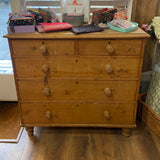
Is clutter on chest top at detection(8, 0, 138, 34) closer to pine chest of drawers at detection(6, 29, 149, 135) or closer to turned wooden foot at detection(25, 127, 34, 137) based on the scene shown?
pine chest of drawers at detection(6, 29, 149, 135)

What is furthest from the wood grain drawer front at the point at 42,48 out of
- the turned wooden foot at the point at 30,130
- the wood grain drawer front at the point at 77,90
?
the turned wooden foot at the point at 30,130

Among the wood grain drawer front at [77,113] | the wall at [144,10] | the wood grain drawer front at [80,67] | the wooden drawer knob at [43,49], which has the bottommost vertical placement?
the wood grain drawer front at [77,113]

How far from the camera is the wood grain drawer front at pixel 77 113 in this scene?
1.66 metres

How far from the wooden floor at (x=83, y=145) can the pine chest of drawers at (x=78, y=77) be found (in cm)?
14

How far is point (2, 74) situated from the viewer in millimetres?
2152

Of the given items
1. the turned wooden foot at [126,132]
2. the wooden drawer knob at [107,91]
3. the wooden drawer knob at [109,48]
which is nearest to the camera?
the wooden drawer knob at [109,48]

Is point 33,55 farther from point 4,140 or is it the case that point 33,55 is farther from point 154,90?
point 154,90

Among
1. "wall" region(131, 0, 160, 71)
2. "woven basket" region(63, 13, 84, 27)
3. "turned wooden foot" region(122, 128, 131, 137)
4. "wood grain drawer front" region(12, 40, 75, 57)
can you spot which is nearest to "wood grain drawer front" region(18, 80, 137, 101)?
"wood grain drawer front" region(12, 40, 75, 57)

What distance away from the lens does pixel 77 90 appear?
1.60 m

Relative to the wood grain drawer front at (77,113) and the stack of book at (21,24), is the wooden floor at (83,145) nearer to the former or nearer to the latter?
the wood grain drawer front at (77,113)

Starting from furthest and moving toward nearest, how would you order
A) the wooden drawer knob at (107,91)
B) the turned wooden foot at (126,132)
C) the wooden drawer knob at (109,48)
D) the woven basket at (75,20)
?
the turned wooden foot at (126,132) → the woven basket at (75,20) → the wooden drawer knob at (107,91) → the wooden drawer knob at (109,48)

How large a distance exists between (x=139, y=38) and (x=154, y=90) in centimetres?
62

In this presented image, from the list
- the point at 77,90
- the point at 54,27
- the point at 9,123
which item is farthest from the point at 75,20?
the point at 9,123

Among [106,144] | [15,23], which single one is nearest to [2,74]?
[15,23]
